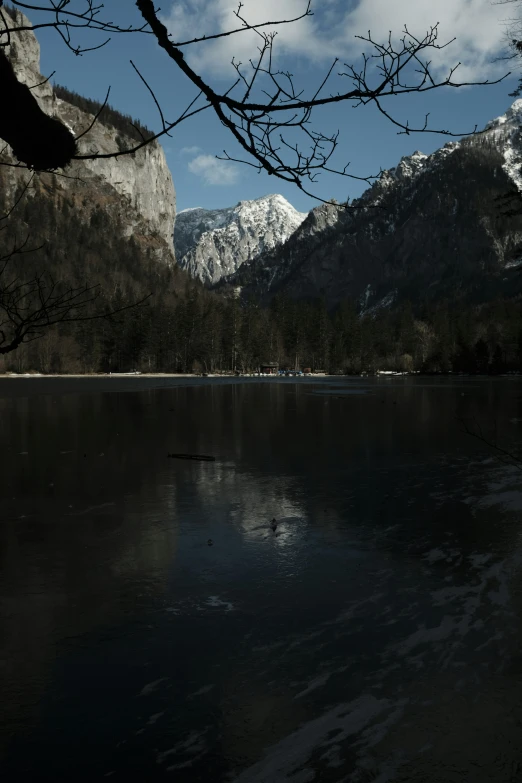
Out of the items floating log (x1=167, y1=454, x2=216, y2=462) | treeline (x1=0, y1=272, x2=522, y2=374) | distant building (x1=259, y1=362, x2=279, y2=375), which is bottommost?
floating log (x1=167, y1=454, x2=216, y2=462)

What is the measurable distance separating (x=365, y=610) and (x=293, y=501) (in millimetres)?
6001

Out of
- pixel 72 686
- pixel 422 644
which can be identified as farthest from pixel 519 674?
pixel 72 686

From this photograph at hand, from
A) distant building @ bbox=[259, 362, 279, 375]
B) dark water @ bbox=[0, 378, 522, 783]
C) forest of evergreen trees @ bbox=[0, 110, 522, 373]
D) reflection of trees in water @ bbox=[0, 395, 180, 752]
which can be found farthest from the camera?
distant building @ bbox=[259, 362, 279, 375]

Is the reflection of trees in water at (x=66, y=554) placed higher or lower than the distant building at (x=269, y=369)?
lower

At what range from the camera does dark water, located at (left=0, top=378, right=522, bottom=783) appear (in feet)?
15.9

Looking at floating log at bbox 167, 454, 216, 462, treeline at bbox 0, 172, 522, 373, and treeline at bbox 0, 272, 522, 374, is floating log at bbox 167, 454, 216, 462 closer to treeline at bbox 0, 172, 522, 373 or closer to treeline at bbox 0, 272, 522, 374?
treeline at bbox 0, 272, 522, 374

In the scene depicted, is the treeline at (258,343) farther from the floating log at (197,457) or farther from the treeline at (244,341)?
the floating log at (197,457)

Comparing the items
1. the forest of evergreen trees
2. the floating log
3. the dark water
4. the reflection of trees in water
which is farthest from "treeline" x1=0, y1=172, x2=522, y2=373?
the dark water

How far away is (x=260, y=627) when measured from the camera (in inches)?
277

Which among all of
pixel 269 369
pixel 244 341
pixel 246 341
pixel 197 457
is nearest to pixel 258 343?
pixel 246 341

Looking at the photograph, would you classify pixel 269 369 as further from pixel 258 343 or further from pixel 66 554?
pixel 66 554

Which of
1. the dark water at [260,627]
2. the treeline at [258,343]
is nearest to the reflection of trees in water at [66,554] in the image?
the dark water at [260,627]

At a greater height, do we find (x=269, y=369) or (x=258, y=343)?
(x=258, y=343)

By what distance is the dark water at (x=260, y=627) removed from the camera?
4.84 meters
